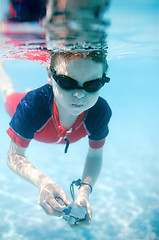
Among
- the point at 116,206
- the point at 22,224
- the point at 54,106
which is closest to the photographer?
the point at 54,106

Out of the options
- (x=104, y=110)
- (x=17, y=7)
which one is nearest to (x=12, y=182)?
(x=104, y=110)

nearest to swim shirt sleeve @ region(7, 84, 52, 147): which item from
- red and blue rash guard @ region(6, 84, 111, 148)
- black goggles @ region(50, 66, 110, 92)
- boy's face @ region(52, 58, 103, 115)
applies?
red and blue rash guard @ region(6, 84, 111, 148)

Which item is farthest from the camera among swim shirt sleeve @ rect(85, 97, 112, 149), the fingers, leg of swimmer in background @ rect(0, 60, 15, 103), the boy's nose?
leg of swimmer in background @ rect(0, 60, 15, 103)

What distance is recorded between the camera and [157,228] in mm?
5465

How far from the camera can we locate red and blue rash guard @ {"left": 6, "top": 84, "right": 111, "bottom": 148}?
11.1 feet

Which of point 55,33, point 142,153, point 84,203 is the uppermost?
point 55,33

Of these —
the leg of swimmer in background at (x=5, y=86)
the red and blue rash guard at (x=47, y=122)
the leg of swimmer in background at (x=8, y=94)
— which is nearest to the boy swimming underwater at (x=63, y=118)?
the red and blue rash guard at (x=47, y=122)

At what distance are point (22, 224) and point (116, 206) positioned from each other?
121 inches

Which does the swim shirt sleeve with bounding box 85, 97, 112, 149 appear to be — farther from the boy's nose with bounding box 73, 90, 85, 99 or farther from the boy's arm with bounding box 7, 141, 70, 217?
the boy's arm with bounding box 7, 141, 70, 217

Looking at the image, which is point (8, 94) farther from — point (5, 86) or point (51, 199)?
point (51, 199)

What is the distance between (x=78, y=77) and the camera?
113 inches

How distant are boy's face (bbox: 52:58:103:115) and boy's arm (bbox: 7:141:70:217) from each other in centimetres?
123

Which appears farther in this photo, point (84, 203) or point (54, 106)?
point (54, 106)

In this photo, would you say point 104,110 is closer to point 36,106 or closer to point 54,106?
point 54,106
